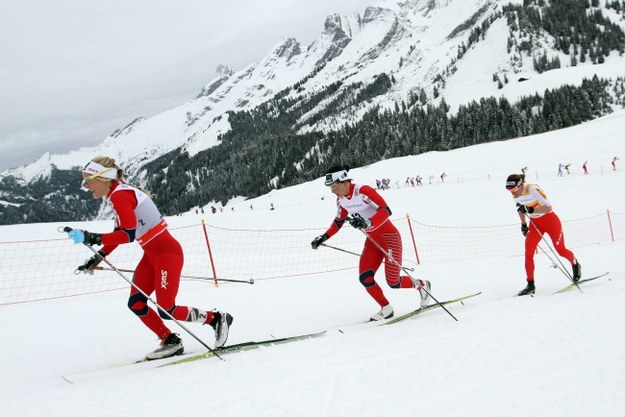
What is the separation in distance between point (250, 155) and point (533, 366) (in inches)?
6759

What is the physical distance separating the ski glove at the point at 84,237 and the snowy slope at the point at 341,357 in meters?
1.32

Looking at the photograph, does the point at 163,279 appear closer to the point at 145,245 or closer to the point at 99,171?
the point at 145,245

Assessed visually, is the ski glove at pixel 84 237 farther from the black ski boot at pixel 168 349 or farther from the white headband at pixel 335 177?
the white headband at pixel 335 177

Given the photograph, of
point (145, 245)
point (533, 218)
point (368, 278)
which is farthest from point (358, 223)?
point (533, 218)

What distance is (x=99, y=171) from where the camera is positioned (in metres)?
4.52

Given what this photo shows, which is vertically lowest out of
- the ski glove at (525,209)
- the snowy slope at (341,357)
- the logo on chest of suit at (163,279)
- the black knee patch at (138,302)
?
the snowy slope at (341,357)

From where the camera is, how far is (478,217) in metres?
24.2

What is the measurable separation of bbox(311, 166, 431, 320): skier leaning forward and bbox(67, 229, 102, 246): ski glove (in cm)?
278

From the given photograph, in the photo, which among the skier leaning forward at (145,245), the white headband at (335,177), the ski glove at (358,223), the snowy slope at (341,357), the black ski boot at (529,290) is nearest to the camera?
the snowy slope at (341,357)

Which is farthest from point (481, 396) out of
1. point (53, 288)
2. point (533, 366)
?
point (53, 288)

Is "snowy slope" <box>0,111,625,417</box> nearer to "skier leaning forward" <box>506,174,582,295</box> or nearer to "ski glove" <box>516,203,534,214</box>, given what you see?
"skier leaning forward" <box>506,174,582,295</box>

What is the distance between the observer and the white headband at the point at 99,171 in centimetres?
449

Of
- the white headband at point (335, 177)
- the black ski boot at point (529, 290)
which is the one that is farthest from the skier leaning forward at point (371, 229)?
the black ski boot at point (529, 290)

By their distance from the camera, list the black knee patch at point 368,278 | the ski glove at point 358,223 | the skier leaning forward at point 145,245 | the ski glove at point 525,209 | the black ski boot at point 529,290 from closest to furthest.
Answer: the skier leaning forward at point 145,245
the ski glove at point 358,223
the black knee patch at point 368,278
the black ski boot at point 529,290
the ski glove at point 525,209
